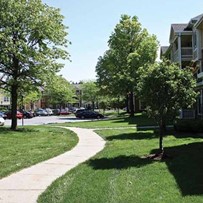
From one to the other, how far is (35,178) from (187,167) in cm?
393

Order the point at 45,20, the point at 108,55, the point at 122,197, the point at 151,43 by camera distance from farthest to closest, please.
Answer: the point at 108,55
the point at 151,43
the point at 45,20
the point at 122,197

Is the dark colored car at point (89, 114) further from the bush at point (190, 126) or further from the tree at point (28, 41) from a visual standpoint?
the bush at point (190, 126)

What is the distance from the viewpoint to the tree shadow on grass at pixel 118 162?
1165 centimetres

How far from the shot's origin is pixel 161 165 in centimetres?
1153

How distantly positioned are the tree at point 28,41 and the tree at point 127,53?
65.1ft

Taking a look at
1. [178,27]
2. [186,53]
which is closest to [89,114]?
[178,27]

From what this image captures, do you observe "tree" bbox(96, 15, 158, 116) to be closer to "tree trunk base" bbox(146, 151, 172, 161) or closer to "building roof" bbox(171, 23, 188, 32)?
"building roof" bbox(171, 23, 188, 32)

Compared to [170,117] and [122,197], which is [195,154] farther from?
[122,197]

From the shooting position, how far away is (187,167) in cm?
1095

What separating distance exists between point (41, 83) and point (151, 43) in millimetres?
23929

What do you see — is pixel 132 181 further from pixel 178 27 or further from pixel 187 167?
pixel 178 27

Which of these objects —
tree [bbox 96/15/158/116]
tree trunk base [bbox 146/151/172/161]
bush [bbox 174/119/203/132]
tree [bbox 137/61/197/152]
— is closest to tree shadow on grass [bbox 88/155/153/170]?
tree trunk base [bbox 146/151/172/161]

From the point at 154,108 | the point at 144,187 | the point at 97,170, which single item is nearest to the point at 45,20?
the point at 154,108

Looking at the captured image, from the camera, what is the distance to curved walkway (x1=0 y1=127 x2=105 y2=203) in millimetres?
8380
